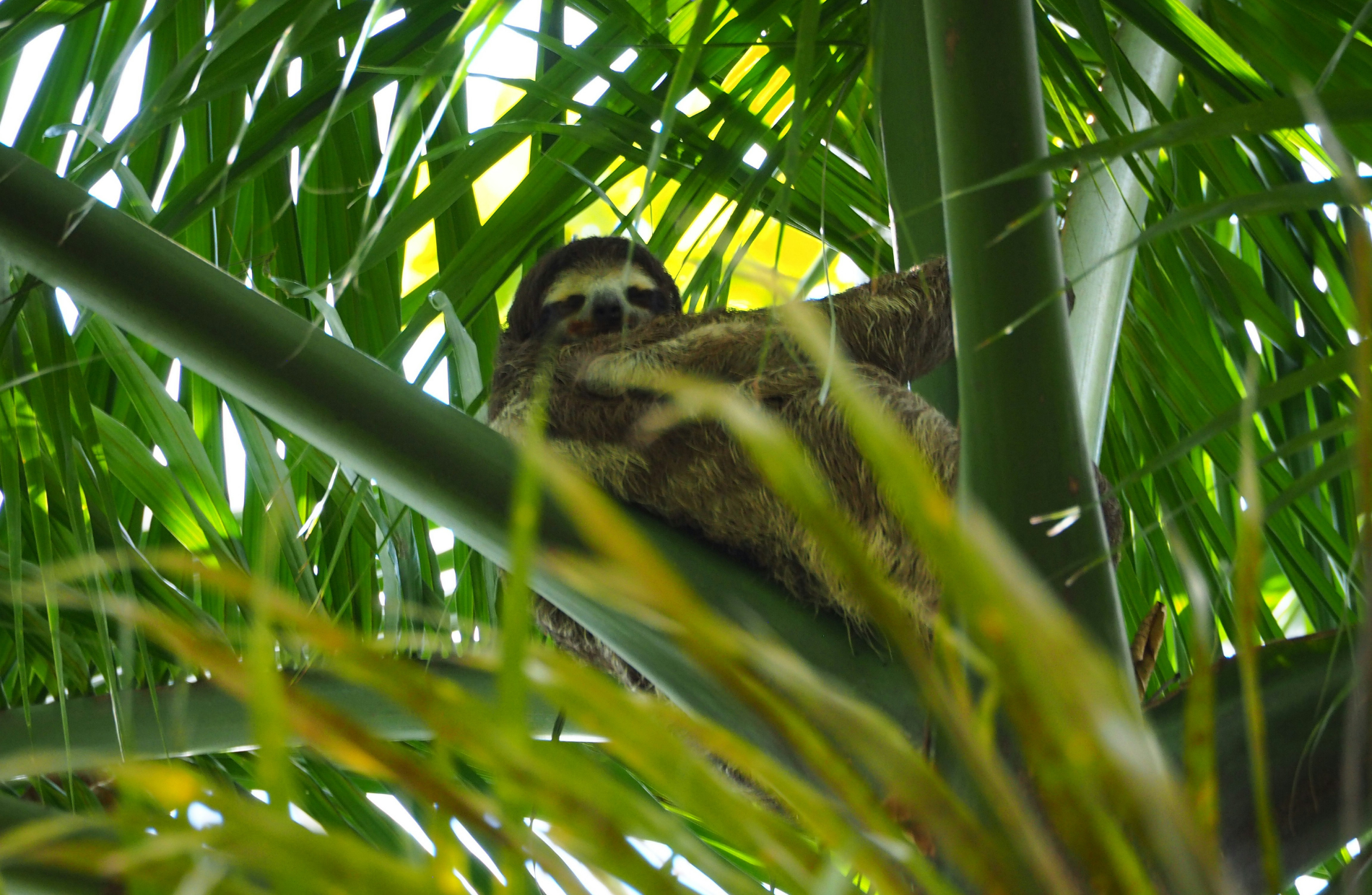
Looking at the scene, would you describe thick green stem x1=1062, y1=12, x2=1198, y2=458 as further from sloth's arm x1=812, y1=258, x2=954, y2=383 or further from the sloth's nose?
the sloth's nose

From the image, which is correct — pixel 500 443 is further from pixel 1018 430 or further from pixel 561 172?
pixel 561 172

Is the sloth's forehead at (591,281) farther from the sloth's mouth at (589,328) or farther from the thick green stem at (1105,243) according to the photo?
the thick green stem at (1105,243)

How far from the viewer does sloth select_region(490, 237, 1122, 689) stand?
2156mm

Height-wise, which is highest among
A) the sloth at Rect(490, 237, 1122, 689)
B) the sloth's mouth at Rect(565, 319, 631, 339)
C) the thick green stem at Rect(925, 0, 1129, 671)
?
the sloth's mouth at Rect(565, 319, 631, 339)

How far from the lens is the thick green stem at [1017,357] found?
122cm

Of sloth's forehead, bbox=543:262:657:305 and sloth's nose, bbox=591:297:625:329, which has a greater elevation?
sloth's forehead, bbox=543:262:657:305

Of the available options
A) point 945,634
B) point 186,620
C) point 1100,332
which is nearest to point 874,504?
point 1100,332

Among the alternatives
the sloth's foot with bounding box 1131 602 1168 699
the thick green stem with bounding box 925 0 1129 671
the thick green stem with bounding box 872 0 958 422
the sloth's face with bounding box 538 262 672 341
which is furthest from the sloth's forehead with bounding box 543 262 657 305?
the thick green stem with bounding box 925 0 1129 671

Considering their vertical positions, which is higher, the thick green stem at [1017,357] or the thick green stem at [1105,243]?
the thick green stem at [1105,243]

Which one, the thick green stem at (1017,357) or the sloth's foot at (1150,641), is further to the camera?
the sloth's foot at (1150,641)

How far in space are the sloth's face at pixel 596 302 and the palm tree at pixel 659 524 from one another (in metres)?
0.36

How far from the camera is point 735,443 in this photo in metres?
2.37

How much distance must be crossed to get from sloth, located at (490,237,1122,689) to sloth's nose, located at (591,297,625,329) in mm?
141

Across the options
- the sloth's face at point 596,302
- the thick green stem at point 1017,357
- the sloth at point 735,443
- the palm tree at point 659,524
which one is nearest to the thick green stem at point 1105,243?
the palm tree at point 659,524
